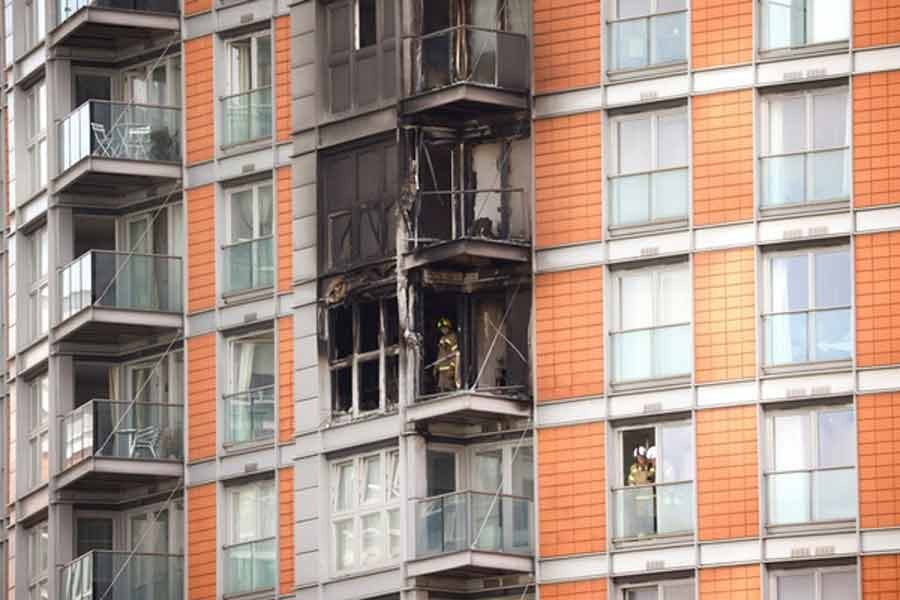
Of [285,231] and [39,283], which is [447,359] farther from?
[39,283]

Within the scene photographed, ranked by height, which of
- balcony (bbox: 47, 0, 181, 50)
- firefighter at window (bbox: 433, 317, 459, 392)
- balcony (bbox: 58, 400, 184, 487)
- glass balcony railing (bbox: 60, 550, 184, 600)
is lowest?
glass balcony railing (bbox: 60, 550, 184, 600)

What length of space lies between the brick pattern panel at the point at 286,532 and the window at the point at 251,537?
29 cm

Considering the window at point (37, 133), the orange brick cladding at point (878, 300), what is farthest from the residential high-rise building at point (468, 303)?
the window at point (37, 133)

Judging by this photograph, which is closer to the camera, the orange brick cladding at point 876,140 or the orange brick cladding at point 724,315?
the orange brick cladding at point 876,140

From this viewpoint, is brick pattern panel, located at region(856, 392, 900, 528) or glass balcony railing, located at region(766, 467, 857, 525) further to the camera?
glass balcony railing, located at region(766, 467, 857, 525)

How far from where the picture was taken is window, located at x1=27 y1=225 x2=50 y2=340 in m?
90.6

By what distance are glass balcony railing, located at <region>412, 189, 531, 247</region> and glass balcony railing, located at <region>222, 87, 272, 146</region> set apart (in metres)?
5.76

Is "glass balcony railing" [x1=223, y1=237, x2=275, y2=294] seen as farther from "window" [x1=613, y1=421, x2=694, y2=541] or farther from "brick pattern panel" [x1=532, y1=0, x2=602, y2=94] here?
"window" [x1=613, y1=421, x2=694, y2=541]

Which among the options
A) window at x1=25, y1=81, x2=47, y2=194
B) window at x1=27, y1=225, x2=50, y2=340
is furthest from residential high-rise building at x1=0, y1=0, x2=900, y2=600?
window at x1=25, y1=81, x2=47, y2=194

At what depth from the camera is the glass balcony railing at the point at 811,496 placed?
76.6 metres

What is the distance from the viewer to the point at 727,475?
7762 centimetres

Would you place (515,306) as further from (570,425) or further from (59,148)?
(59,148)

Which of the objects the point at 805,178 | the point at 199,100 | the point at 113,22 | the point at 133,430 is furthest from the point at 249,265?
the point at 805,178

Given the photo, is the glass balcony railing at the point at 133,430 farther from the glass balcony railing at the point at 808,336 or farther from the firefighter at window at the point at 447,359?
the glass balcony railing at the point at 808,336
